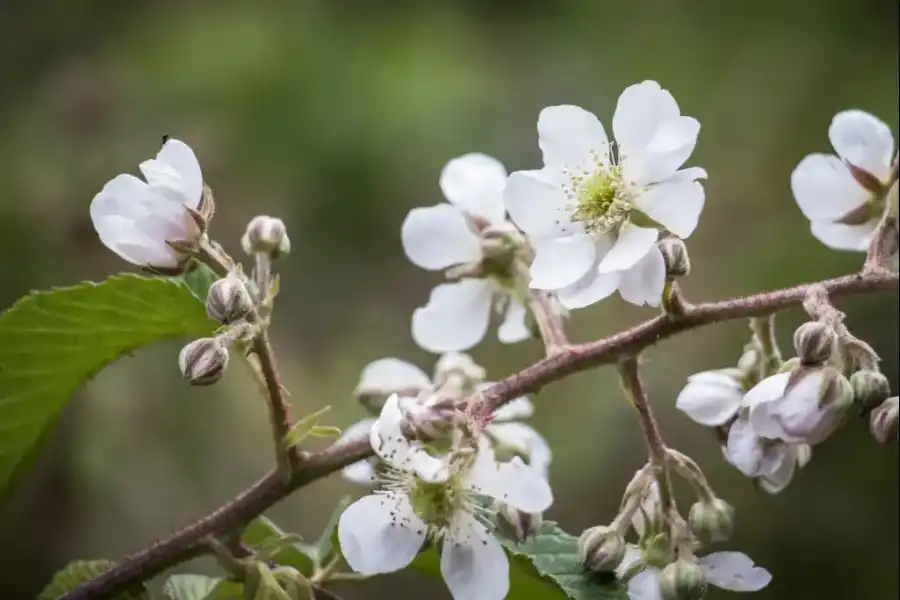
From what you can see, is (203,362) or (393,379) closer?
(203,362)

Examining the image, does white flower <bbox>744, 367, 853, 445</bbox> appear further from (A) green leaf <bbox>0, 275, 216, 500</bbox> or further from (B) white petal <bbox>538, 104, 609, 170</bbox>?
(A) green leaf <bbox>0, 275, 216, 500</bbox>

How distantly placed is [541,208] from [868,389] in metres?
0.22

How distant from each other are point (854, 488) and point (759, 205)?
17.9 inches

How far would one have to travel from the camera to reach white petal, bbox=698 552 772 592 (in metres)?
0.61

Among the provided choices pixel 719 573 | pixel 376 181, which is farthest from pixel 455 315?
pixel 376 181

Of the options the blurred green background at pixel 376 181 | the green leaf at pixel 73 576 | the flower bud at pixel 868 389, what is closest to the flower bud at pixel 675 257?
the flower bud at pixel 868 389

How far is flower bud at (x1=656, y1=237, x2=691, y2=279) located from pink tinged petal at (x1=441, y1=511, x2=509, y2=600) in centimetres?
19

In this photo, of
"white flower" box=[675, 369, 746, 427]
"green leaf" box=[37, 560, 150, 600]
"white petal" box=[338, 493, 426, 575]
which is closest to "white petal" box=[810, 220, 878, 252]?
"white flower" box=[675, 369, 746, 427]

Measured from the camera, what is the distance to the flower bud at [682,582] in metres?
0.58

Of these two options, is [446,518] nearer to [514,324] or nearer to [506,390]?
[506,390]

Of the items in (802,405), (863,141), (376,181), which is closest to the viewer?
(802,405)

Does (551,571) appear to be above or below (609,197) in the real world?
below

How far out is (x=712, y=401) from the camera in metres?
0.63

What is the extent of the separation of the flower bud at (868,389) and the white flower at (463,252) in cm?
25
